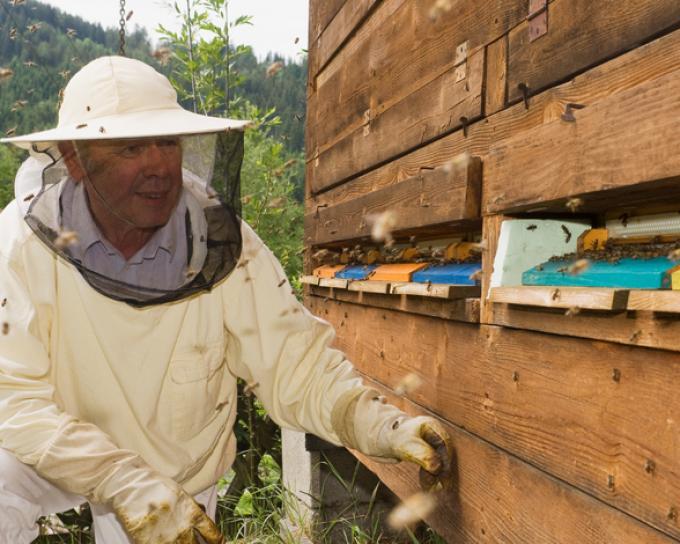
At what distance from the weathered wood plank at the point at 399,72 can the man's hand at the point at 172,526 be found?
1492 millimetres

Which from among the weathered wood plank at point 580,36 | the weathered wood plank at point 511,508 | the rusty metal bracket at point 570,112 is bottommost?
the weathered wood plank at point 511,508

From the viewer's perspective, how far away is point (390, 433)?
2416 millimetres

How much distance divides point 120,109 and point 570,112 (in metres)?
1.54

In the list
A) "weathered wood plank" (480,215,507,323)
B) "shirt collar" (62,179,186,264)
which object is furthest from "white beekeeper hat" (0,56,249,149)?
"weathered wood plank" (480,215,507,323)

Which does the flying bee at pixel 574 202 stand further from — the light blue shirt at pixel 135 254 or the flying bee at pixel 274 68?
the flying bee at pixel 274 68

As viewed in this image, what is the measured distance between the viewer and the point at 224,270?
2678mm

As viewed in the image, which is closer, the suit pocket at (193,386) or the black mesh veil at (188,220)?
the black mesh veil at (188,220)

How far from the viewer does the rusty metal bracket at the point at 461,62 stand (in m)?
2.35

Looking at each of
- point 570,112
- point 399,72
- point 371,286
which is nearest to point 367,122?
point 399,72

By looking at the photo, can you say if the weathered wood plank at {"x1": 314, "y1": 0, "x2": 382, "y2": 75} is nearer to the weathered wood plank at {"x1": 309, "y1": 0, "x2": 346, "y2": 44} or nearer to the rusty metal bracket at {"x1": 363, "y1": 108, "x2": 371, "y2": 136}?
the weathered wood plank at {"x1": 309, "y1": 0, "x2": 346, "y2": 44}

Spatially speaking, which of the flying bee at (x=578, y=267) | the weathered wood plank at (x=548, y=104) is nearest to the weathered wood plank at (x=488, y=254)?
the weathered wood plank at (x=548, y=104)

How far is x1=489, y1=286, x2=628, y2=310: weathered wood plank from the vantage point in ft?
4.65

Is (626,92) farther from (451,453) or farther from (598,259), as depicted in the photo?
(451,453)

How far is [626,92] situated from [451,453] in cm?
139
